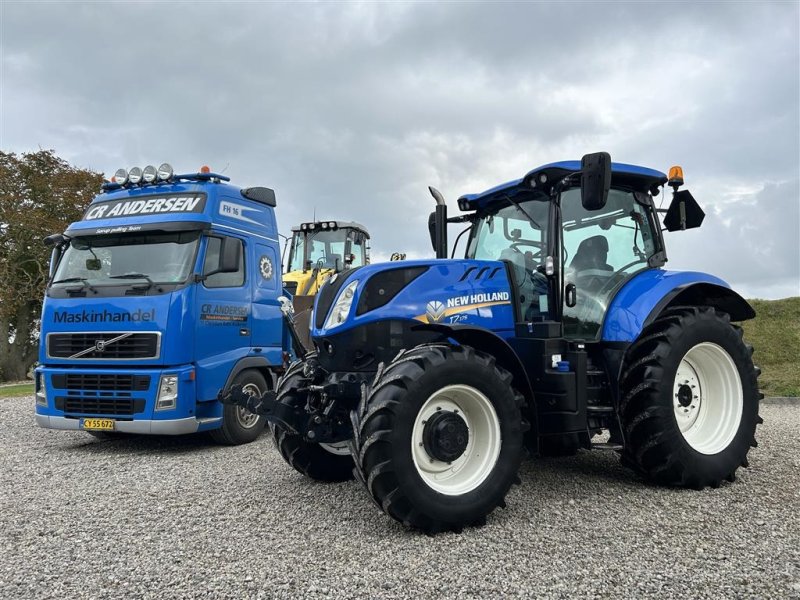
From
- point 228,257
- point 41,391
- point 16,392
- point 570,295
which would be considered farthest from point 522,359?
point 16,392

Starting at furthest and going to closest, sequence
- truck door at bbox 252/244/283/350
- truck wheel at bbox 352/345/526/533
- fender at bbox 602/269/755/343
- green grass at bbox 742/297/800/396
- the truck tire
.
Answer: green grass at bbox 742/297/800/396
truck door at bbox 252/244/283/350
the truck tire
fender at bbox 602/269/755/343
truck wheel at bbox 352/345/526/533

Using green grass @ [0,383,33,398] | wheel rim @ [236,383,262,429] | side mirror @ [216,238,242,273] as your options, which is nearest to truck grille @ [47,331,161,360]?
side mirror @ [216,238,242,273]

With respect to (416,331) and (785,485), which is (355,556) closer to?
(416,331)

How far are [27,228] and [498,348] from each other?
A: 2095 cm

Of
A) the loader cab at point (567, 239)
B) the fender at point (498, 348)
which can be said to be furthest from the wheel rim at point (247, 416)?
the fender at point (498, 348)

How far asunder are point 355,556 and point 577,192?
3.29 metres

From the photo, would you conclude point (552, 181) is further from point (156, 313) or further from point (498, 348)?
point (156, 313)

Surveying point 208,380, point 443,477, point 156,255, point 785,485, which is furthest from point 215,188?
point 785,485

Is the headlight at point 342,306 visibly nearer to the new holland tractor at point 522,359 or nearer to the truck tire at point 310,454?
the new holland tractor at point 522,359

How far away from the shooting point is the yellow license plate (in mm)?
6973

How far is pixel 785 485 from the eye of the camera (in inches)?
202

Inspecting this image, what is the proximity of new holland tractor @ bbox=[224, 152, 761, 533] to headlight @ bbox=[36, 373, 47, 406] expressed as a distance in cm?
366

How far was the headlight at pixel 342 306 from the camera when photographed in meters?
4.46

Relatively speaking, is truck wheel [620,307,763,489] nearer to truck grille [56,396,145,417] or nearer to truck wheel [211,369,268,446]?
truck wheel [211,369,268,446]
